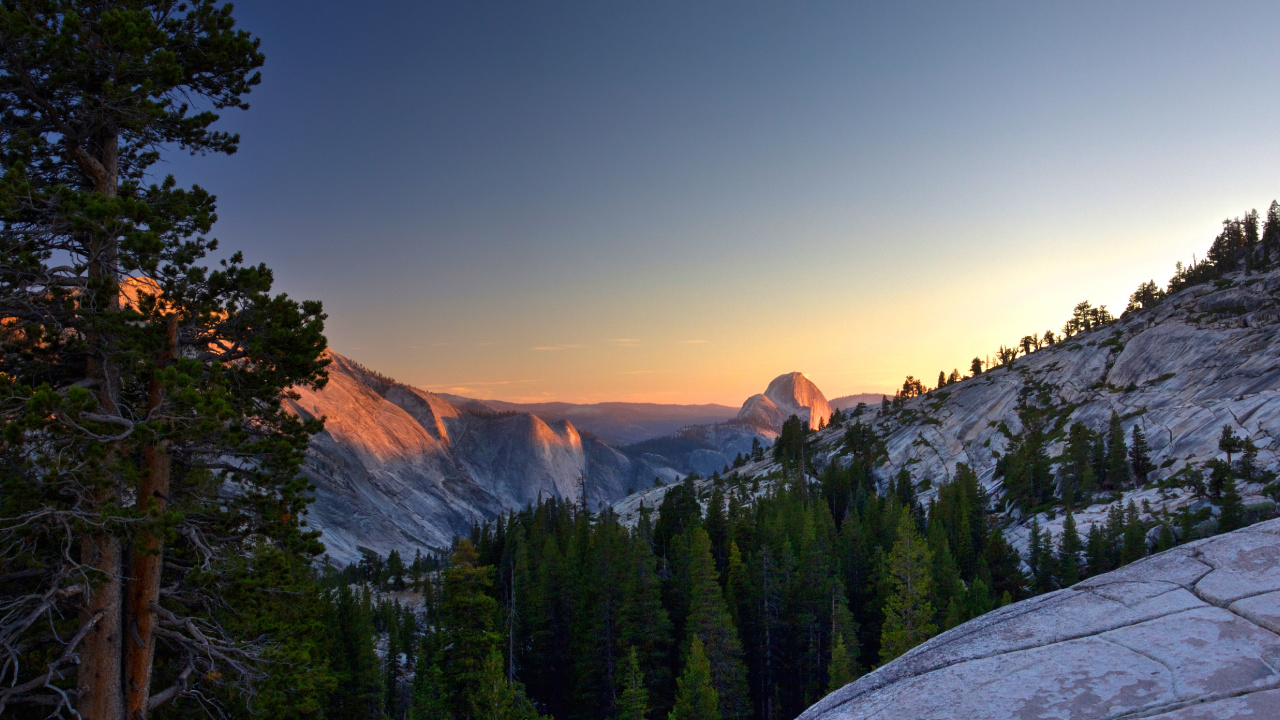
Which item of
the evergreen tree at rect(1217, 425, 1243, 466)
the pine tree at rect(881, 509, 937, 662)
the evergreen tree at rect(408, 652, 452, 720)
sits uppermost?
the evergreen tree at rect(1217, 425, 1243, 466)

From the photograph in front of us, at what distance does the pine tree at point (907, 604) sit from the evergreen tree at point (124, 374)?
93.2 feet

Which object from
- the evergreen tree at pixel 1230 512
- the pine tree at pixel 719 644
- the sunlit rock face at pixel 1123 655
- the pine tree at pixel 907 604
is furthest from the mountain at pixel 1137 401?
the sunlit rock face at pixel 1123 655

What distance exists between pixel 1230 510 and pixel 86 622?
221 feet

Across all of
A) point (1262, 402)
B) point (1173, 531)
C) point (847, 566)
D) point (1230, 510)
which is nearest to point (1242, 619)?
point (847, 566)

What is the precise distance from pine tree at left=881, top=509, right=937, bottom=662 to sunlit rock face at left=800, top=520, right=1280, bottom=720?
1028 inches

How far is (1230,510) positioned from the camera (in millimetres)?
48500

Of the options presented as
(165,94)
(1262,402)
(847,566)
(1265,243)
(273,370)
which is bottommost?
(847,566)

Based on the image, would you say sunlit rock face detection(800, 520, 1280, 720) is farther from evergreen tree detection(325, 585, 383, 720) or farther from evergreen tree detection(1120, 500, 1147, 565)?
evergreen tree detection(1120, 500, 1147, 565)

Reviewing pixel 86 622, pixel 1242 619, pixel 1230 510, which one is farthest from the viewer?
pixel 1230 510

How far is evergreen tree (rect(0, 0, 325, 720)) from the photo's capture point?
1105 centimetres

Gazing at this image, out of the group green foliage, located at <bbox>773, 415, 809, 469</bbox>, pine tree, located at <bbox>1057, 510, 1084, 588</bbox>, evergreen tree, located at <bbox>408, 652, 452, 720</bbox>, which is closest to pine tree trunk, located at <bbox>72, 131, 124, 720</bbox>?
evergreen tree, located at <bbox>408, 652, 452, 720</bbox>

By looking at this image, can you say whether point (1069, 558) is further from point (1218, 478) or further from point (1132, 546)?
point (1218, 478)

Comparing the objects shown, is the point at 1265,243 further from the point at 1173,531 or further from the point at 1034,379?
the point at 1173,531

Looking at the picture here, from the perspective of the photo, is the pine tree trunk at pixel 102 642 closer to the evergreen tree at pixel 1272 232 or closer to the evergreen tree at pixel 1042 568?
the evergreen tree at pixel 1042 568
